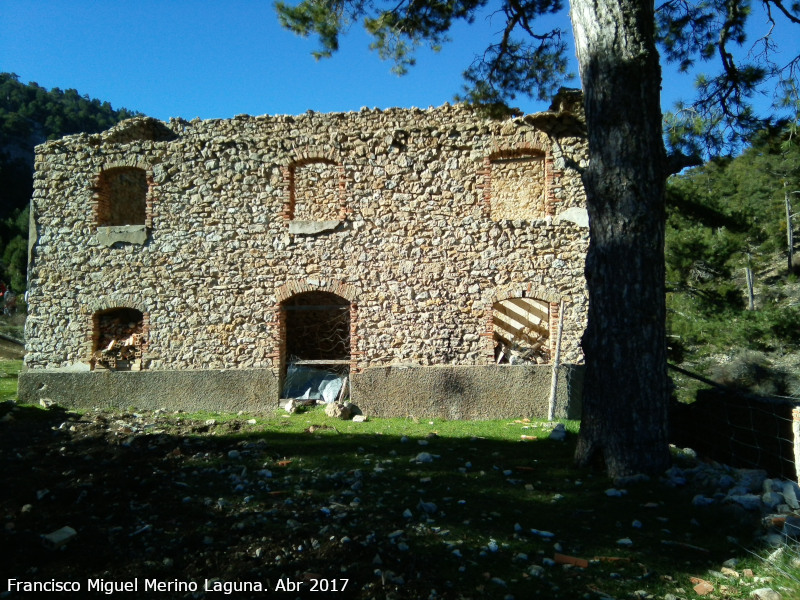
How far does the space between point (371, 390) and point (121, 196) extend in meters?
6.39

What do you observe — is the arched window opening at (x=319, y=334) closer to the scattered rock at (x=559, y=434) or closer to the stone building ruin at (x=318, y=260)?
the stone building ruin at (x=318, y=260)

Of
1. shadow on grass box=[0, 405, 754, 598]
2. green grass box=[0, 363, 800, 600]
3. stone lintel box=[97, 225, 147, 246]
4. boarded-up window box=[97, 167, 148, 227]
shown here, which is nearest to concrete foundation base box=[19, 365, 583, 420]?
green grass box=[0, 363, 800, 600]

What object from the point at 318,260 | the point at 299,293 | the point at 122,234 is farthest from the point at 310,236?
the point at 122,234

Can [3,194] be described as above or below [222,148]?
above

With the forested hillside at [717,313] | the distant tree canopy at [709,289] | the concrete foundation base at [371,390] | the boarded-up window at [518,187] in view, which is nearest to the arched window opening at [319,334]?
the concrete foundation base at [371,390]

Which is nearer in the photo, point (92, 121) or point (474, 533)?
point (474, 533)

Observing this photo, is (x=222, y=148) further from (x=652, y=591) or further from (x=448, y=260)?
(x=652, y=591)

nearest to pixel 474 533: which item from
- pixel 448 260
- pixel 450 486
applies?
pixel 450 486

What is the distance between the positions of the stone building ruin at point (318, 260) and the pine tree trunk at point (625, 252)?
11.1ft

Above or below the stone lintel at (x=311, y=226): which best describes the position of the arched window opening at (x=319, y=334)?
below

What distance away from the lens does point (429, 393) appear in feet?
31.1

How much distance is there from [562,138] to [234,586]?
852 cm

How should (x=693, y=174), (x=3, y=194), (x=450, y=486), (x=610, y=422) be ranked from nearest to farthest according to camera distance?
(x=450, y=486) → (x=610, y=422) → (x=693, y=174) → (x=3, y=194)

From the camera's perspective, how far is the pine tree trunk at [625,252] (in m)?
5.74
